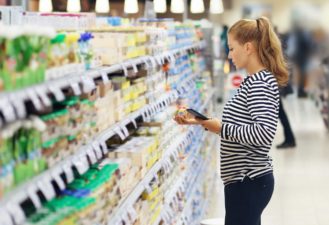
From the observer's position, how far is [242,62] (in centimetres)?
447

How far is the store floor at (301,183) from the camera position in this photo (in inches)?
322

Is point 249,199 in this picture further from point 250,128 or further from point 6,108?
point 6,108

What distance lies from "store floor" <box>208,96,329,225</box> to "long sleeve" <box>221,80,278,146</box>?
148 inches

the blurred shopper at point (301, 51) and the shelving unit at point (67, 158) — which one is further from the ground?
the shelving unit at point (67, 158)

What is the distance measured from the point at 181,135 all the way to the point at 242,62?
2244 millimetres

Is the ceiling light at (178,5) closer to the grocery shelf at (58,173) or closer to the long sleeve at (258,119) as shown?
the grocery shelf at (58,173)

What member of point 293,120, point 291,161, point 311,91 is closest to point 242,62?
point 291,161

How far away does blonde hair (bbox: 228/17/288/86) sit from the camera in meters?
4.39

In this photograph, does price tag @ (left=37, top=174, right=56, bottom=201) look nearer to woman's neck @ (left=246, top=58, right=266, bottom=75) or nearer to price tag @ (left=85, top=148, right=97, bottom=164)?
price tag @ (left=85, top=148, right=97, bottom=164)

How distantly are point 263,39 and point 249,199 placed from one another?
3.08 ft

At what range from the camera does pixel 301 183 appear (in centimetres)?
988

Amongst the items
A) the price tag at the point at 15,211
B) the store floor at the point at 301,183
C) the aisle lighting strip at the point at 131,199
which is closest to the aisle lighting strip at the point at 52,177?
the price tag at the point at 15,211

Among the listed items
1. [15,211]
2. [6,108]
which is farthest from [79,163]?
[6,108]

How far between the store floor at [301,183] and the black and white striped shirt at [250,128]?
3.56m
